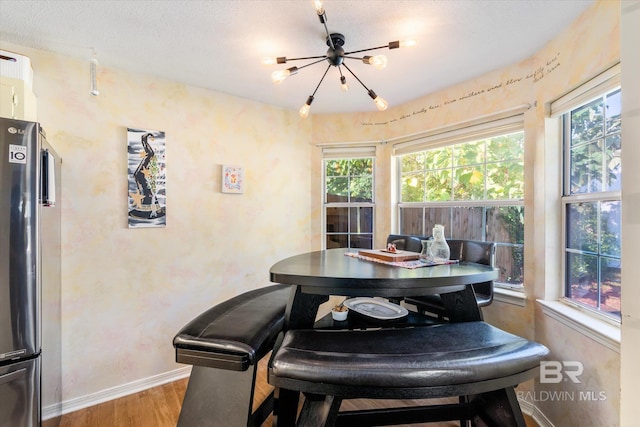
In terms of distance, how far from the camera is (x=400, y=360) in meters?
0.98

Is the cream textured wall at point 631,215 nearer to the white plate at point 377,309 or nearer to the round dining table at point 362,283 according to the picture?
the round dining table at point 362,283

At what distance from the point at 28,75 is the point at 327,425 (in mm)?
2503

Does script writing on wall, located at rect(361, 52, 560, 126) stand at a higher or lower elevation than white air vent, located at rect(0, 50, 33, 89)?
higher

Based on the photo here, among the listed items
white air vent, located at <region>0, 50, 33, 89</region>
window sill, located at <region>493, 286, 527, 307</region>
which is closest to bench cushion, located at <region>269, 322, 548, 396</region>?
window sill, located at <region>493, 286, 527, 307</region>

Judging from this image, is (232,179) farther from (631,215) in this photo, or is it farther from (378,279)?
(631,215)

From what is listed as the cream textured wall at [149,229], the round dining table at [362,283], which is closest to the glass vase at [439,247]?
the round dining table at [362,283]

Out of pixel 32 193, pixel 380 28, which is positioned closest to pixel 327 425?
pixel 32 193

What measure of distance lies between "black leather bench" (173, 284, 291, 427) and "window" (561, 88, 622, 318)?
1.77m

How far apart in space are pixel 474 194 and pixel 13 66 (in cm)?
325

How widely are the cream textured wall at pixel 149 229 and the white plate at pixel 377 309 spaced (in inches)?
55.3

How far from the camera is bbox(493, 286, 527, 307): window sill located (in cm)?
212

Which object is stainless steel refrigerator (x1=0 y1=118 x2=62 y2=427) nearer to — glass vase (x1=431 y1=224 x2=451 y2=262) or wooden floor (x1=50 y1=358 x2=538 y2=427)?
wooden floor (x1=50 y1=358 x2=538 y2=427)

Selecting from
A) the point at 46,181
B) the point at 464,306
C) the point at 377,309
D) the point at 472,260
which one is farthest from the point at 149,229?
the point at 472,260

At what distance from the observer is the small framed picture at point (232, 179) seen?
9.04 feet
